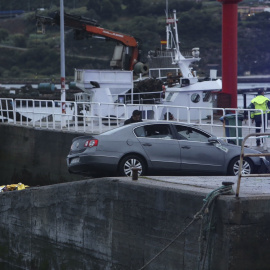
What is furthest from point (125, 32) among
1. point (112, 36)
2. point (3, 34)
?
point (112, 36)

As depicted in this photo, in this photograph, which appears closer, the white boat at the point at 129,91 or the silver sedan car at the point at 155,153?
the silver sedan car at the point at 155,153

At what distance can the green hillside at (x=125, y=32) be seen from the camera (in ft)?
256

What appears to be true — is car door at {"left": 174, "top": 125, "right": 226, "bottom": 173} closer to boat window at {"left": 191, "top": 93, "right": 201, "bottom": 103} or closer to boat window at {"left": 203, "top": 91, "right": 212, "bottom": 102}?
boat window at {"left": 191, "top": 93, "right": 201, "bottom": 103}

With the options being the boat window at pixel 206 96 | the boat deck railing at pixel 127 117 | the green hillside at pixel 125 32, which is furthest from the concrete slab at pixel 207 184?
the green hillside at pixel 125 32

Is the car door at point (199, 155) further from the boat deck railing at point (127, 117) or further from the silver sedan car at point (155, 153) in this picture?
the boat deck railing at point (127, 117)

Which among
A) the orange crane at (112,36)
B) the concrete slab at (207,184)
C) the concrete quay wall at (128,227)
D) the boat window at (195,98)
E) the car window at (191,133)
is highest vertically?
the orange crane at (112,36)

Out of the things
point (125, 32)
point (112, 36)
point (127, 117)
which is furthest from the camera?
point (125, 32)

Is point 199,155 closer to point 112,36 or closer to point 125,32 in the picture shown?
point 112,36

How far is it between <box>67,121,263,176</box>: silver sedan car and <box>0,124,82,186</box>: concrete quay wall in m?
5.41

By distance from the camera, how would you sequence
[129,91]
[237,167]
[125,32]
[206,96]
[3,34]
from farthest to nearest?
[3,34] → [125,32] → [129,91] → [206,96] → [237,167]

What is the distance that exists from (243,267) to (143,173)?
556 centimetres

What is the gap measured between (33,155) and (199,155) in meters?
9.69

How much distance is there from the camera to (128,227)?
46.3ft

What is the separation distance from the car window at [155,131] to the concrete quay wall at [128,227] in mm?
2292
